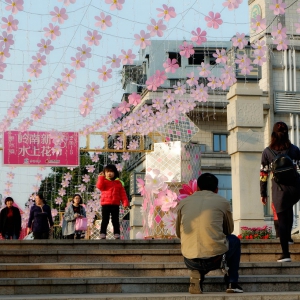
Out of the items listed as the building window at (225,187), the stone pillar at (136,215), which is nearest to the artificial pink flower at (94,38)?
the stone pillar at (136,215)

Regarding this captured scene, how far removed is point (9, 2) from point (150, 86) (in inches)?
166

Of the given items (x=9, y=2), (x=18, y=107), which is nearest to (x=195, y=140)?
(x=18, y=107)

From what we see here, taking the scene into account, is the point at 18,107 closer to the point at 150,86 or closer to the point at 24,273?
the point at 150,86

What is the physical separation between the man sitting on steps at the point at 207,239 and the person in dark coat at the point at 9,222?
9.30m

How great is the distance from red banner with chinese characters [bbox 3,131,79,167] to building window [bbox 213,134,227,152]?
18570 millimetres

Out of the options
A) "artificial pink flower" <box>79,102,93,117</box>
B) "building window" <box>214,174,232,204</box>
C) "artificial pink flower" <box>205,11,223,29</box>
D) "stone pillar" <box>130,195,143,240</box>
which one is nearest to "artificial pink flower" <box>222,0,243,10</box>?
"artificial pink flower" <box>205,11,223,29</box>

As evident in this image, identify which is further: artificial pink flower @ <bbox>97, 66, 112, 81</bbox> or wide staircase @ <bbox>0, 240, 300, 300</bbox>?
artificial pink flower @ <bbox>97, 66, 112, 81</bbox>

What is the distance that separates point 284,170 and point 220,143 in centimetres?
3864

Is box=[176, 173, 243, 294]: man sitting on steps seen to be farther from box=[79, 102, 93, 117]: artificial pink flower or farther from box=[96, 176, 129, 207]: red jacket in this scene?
box=[79, 102, 93, 117]: artificial pink flower

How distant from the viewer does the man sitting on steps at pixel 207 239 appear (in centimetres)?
899

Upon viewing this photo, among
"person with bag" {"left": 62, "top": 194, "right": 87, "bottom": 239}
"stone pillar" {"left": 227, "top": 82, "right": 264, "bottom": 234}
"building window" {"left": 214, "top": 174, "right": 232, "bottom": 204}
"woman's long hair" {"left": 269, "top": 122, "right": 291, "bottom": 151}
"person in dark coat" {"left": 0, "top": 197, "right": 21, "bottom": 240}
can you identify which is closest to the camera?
"woman's long hair" {"left": 269, "top": 122, "right": 291, "bottom": 151}

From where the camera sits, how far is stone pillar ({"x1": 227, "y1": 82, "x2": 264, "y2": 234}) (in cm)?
1666

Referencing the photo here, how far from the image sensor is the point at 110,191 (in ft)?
48.9

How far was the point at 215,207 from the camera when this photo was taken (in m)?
9.15
